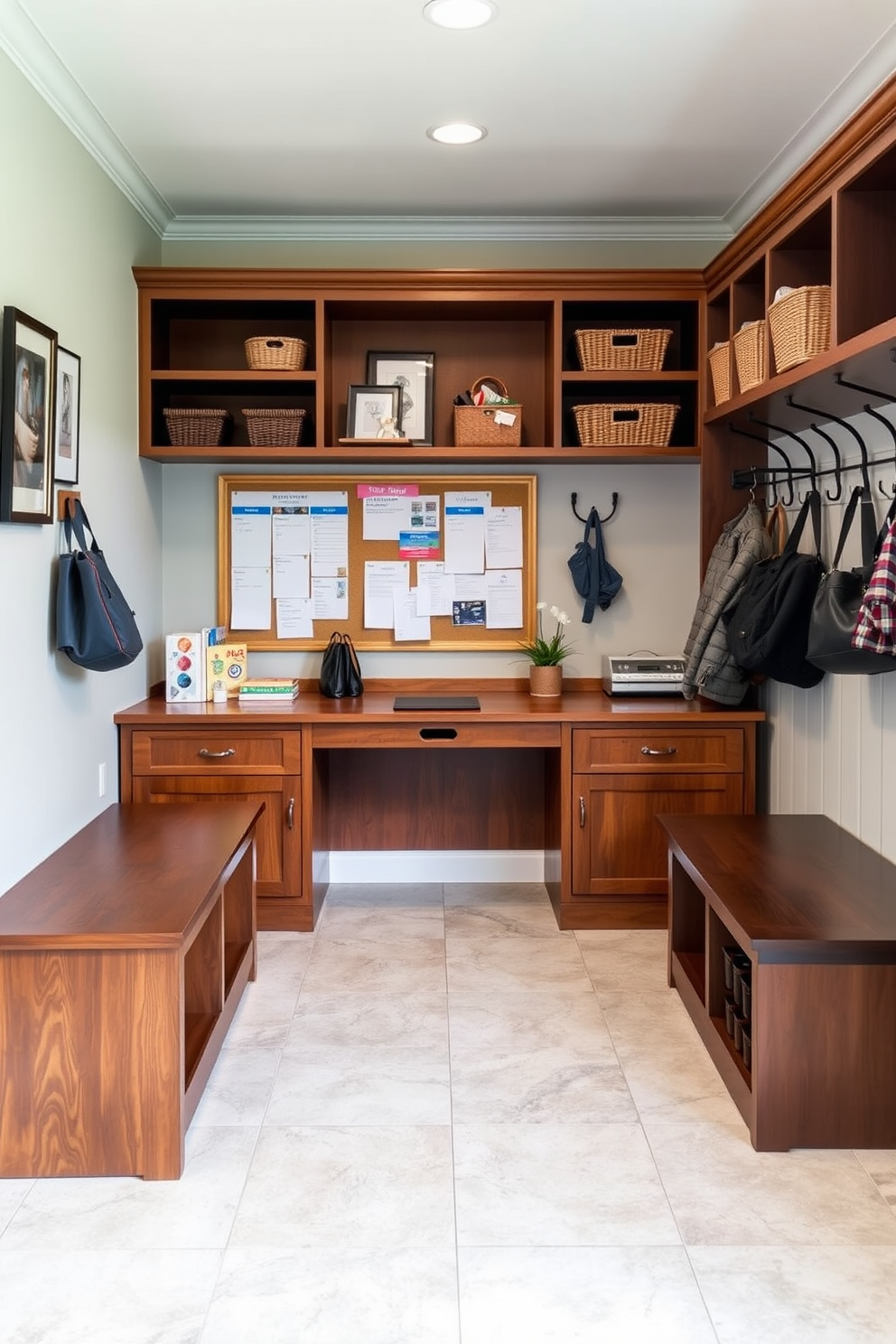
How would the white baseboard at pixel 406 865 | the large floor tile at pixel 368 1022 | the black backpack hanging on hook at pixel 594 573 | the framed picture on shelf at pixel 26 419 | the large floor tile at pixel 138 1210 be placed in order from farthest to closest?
the white baseboard at pixel 406 865 < the black backpack hanging on hook at pixel 594 573 < the large floor tile at pixel 368 1022 < the framed picture on shelf at pixel 26 419 < the large floor tile at pixel 138 1210

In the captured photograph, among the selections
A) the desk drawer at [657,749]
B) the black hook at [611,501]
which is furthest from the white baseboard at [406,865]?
the black hook at [611,501]

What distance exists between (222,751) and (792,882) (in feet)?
6.43

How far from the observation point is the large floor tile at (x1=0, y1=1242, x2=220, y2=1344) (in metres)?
1.88

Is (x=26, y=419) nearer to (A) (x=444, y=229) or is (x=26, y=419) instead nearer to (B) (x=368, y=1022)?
(B) (x=368, y=1022)

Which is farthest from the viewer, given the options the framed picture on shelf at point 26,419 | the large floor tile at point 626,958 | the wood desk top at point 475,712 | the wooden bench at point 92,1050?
the wood desk top at point 475,712

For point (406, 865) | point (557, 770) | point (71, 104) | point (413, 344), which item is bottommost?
point (406, 865)

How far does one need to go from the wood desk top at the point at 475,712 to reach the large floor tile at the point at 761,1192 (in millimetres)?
1573

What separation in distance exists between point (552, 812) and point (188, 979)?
1691 millimetres

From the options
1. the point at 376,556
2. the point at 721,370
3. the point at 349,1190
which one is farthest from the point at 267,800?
the point at 721,370

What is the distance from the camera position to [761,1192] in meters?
2.30

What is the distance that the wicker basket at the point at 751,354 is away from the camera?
3.33 metres

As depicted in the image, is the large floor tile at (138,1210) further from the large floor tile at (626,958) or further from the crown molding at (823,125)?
the crown molding at (823,125)

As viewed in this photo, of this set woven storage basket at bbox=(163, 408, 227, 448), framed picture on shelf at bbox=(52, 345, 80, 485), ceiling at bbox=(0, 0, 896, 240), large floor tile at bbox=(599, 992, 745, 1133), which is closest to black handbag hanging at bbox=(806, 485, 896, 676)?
large floor tile at bbox=(599, 992, 745, 1133)

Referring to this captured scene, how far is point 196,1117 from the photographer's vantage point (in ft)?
8.64
